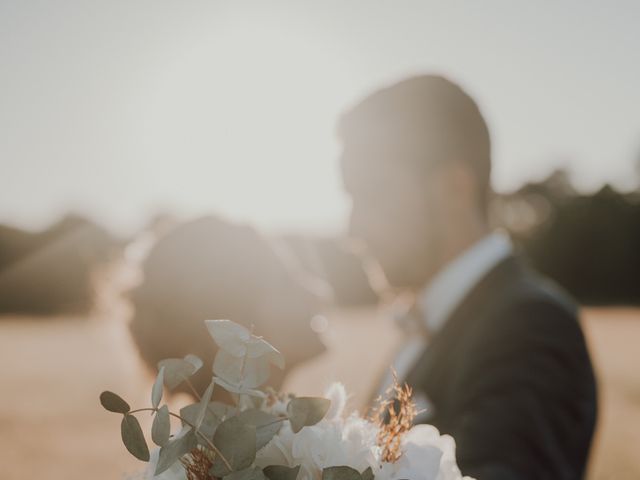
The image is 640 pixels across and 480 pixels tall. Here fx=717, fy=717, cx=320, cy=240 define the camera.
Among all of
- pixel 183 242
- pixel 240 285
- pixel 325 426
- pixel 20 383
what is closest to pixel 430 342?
pixel 240 285

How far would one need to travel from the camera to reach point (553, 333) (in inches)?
96.5

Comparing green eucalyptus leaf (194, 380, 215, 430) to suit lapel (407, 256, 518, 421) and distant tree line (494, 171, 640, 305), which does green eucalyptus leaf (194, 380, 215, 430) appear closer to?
suit lapel (407, 256, 518, 421)

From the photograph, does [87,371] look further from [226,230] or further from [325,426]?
[325,426]

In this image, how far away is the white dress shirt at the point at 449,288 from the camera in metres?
2.98

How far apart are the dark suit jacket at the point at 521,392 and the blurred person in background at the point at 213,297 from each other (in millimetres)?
561

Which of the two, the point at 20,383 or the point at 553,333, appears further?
the point at 20,383

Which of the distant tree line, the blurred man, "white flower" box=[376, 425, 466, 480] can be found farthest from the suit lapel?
the distant tree line

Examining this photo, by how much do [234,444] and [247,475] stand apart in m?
0.05

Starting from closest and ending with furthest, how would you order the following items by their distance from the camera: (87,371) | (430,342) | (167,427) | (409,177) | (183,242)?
(167,427), (183,242), (430,342), (409,177), (87,371)

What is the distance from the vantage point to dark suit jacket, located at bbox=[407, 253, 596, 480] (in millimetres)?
2256

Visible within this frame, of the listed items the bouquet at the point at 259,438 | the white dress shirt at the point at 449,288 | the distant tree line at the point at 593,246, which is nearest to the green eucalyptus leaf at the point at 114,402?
the bouquet at the point at 259,438

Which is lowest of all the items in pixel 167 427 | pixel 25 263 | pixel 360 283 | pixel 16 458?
pixel 360 283

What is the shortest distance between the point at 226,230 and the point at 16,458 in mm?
8473

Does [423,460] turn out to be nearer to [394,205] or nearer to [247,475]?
[247,475]
